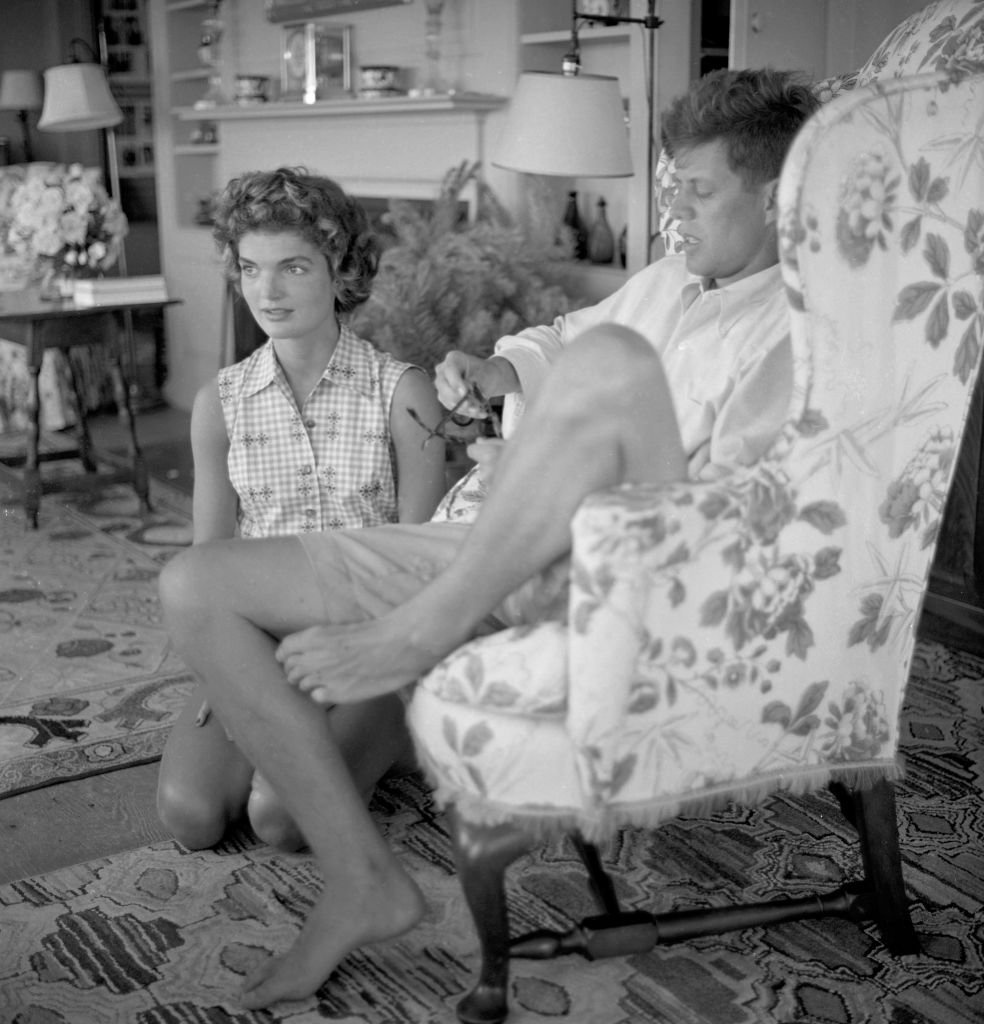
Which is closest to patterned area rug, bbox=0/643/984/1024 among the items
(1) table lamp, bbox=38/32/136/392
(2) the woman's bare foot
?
(2) the woman's bare foot

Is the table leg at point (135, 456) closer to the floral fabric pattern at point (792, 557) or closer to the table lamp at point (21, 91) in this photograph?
the floral fabric pattern at point (792, 557)

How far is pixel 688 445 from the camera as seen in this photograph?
171 centimetres

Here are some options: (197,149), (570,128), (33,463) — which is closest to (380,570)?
(570,128)

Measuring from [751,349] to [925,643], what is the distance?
146cm

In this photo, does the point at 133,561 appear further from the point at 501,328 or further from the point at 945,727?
the point at 945,727

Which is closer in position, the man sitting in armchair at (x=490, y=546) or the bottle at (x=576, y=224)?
the man sitting in armchair at (x=490, y=546)

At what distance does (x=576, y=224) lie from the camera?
13.8 feet

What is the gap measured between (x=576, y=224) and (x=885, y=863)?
292 cm

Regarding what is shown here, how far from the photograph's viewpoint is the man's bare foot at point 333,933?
150 cm

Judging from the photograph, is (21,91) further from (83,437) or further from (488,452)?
(488,452)

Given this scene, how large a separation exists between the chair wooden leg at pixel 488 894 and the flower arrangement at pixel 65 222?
337cm

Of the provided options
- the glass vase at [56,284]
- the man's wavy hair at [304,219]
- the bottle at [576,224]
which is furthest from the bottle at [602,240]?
the man's wavy hair at [304,219]

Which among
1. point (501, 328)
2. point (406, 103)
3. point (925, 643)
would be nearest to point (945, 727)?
point (925, 643)

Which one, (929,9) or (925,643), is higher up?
(929,9)
